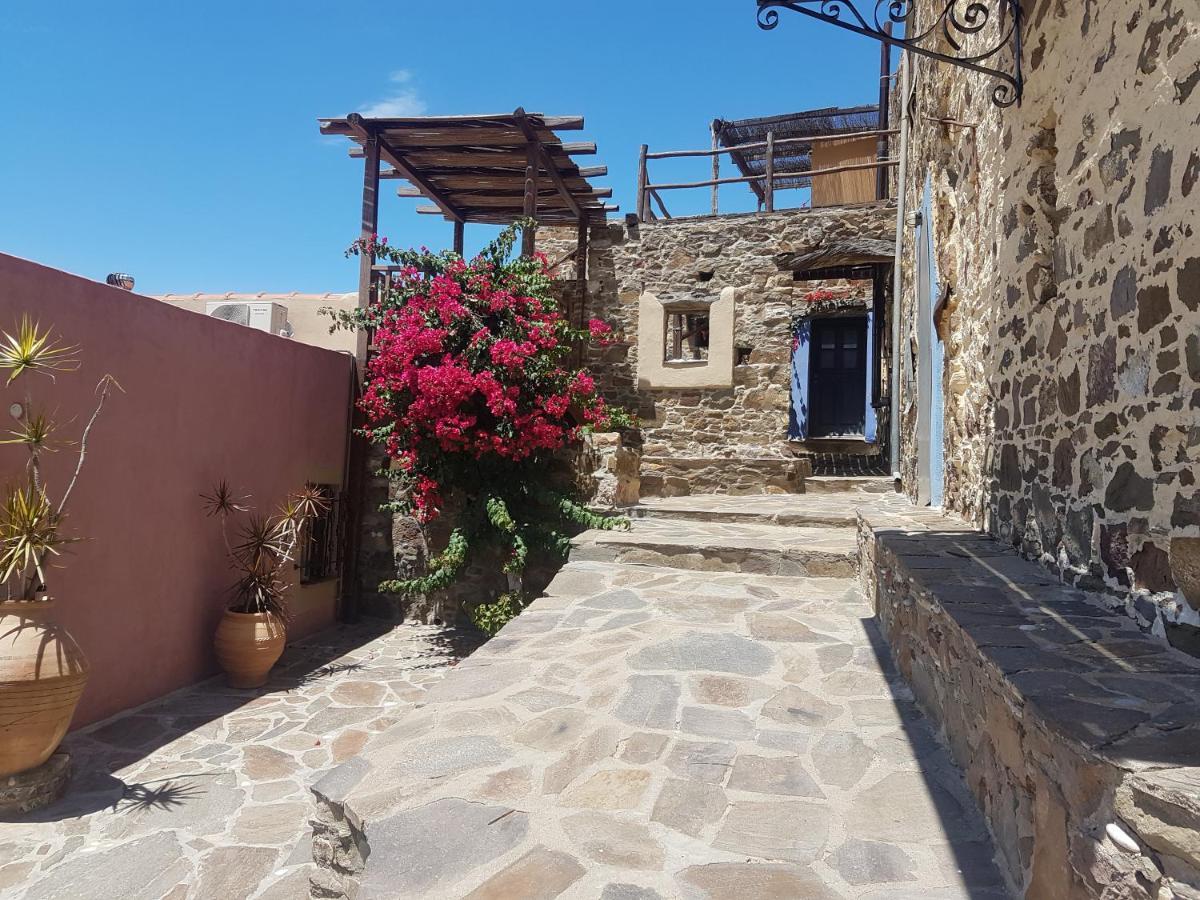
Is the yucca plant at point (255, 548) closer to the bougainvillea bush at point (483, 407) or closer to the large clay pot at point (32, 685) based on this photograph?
the bougainvillea bush at point (483, 407)

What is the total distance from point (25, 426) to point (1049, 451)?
17.3 ft

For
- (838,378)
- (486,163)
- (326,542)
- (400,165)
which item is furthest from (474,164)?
(838,378)

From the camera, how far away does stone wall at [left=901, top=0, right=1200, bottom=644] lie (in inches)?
88.7

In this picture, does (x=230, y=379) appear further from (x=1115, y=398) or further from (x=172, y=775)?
(x=1115, y=398)

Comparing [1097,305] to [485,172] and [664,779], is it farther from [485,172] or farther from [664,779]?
[485,172]

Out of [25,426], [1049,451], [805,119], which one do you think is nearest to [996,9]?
[1049,451]

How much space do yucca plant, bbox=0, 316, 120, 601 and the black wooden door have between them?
32.5 feet

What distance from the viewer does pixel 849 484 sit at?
30.5 ft

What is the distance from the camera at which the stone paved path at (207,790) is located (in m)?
3.53

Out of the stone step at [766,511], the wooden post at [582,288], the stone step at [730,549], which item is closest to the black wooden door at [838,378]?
Result: the wooden post at [582,288]

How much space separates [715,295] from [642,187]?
1.97 metres

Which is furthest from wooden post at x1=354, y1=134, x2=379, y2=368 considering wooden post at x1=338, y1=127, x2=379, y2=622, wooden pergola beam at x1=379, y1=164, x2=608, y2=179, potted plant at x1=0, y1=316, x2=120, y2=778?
potted plant at x1=0, y1=316, x2=120, y2=778

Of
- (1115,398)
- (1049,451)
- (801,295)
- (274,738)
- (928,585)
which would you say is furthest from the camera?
(801,295)

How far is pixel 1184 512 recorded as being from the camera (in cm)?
223
